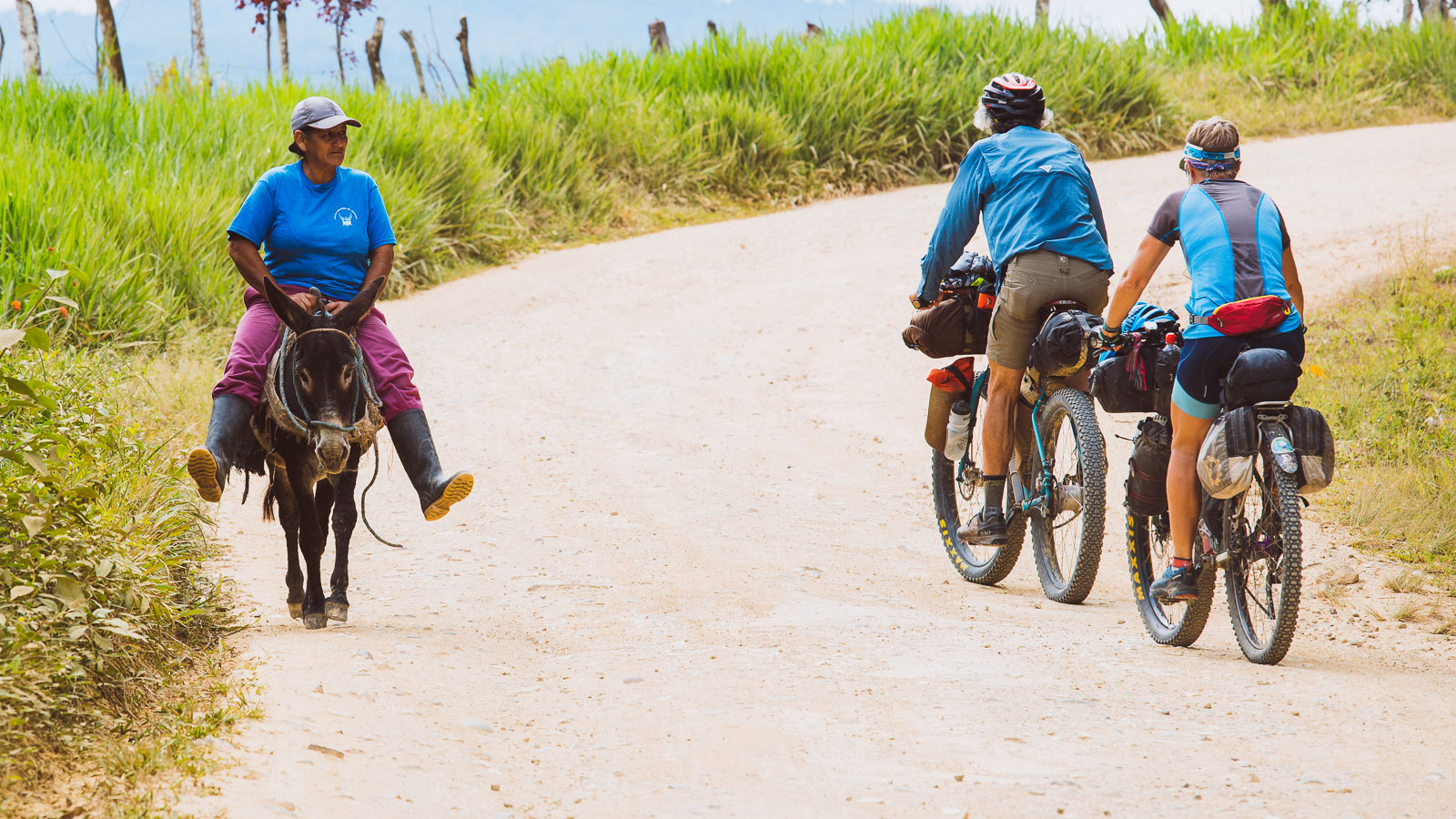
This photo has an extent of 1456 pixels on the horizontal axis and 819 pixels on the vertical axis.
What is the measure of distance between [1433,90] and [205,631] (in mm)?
20016

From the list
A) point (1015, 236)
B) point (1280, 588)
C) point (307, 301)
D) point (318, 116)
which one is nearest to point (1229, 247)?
point (1015, 236)

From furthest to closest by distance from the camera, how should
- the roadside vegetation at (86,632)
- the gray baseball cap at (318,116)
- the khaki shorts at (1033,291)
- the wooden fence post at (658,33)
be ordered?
the wooden fence post at (658,33) < the khaki shorts at (1033,291) < the gray baseball cap at (318,116) < the roadside vegetation at (86,632)

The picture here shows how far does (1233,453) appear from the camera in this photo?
432 centimetres

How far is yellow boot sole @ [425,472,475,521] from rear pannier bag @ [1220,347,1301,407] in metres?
2.73

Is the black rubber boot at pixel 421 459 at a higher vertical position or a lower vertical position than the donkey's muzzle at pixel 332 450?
lower

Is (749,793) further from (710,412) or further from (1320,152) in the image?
(1320,152)

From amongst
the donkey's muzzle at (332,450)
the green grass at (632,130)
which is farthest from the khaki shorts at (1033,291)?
the green grass at (632,130)

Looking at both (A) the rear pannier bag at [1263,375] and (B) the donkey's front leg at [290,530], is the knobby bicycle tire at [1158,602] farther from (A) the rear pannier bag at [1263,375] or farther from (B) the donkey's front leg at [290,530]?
(B) the donkey's front leg at [290,530]

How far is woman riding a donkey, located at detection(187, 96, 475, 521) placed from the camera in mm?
4938

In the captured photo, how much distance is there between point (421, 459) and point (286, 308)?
31.8 inches

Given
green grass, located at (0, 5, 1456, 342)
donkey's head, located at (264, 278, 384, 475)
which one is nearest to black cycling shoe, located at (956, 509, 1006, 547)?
donkey's head, located at (264, 278, 384, 475)

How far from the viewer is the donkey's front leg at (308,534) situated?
16.6 ft

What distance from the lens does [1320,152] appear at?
53.6 feet

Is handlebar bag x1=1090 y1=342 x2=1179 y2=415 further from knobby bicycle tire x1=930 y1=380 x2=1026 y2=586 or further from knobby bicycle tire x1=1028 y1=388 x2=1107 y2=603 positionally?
knobby bicycle tire x1=930 y1=380 x2=1026 y2=586
